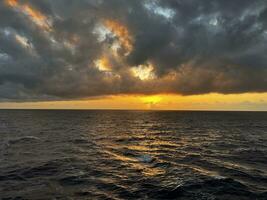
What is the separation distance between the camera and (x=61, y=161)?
3319cm

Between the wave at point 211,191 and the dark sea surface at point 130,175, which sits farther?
the dark sea surface at point 130,175

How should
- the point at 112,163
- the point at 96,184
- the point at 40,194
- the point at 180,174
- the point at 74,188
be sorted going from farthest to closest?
the point at 112,163 → the point at 180,174 → the point at 96,184 → the point at 74,188 → the point at 40,194

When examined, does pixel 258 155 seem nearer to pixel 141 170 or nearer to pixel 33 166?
pixel 141 170

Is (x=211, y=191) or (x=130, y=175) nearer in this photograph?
(x=211, y=191)

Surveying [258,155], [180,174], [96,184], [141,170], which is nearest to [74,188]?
[96,184]

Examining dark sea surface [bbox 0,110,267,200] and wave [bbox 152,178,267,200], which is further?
dark sea surface [bbox 0,110,267,200]

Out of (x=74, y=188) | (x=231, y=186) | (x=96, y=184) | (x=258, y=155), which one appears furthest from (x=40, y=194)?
(x=258, y=155)

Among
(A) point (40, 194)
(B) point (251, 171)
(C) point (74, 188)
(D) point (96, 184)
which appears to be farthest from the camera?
(B) point (251, 171)

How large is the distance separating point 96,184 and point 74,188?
88.2 inches

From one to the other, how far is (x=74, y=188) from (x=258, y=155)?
99.0ft

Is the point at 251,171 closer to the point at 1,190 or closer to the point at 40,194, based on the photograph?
the point at 40,194

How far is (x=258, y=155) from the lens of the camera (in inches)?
1550

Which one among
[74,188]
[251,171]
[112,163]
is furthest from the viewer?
[112,163]

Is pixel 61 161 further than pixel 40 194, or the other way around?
pixel 61 161
